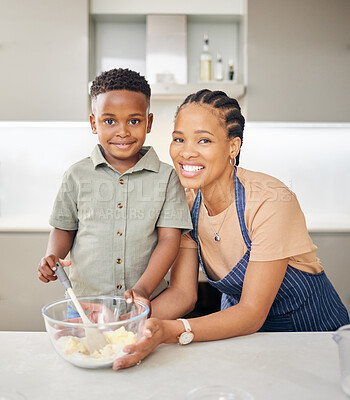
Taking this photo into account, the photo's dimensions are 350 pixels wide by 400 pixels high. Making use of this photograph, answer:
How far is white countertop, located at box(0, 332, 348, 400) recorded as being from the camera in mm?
767

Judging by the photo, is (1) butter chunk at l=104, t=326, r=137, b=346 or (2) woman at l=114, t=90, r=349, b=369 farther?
(2) woman at l=114, t=90, r=349, b=369

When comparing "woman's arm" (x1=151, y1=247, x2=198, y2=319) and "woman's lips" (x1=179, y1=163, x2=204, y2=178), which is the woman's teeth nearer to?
"woman's lips" (x1=179, y1=163, x2=204, y2=178)

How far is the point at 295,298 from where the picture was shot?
1311 millimetres

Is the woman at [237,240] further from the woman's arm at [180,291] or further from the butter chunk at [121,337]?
the butter chunk at [121,337]

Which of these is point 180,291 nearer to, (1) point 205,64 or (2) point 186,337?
(2) point 186,337

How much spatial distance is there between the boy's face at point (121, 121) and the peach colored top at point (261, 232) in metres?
0.29

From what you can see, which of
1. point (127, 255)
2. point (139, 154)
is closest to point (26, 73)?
point (139, 154)

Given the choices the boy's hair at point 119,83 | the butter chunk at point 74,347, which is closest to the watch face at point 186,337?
the butter chunk at point 74,347

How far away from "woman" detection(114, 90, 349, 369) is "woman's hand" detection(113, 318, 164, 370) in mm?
189

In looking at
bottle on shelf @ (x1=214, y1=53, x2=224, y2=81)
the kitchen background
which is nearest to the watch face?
the kitchen background

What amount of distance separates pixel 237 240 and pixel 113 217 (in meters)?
0.36

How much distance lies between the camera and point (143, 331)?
2.93 ft

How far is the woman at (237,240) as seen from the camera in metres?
1.17

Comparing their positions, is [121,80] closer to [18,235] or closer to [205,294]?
[205,294]
